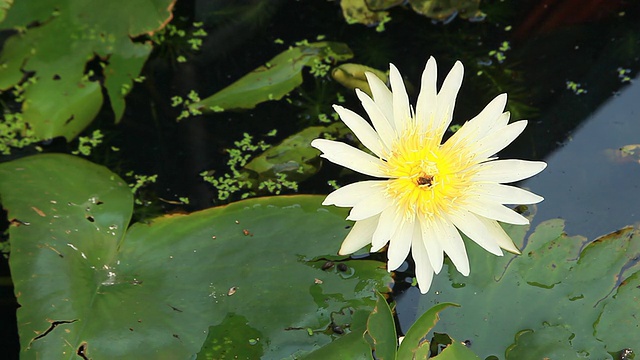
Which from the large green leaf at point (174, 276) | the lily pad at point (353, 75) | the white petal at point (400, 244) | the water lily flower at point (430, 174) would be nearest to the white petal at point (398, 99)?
the water lily flower at point (430, 174)

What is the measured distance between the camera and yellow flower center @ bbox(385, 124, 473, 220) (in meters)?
1.33

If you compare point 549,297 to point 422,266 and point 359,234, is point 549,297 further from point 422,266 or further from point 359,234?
point 359,234

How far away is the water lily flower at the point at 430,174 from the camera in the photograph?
1.30 m

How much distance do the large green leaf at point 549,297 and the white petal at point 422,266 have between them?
11.7 inches

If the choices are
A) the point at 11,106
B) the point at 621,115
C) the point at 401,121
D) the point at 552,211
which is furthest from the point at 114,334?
the point at 621,115

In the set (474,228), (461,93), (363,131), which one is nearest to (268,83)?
(461,93)

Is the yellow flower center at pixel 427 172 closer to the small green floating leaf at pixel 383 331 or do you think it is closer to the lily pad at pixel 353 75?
the small green floating leaf at pixel 383 331

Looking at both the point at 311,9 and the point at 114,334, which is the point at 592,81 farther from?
the point at 114,334

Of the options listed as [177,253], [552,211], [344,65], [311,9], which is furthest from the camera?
[311,9]

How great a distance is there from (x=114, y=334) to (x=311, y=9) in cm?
138

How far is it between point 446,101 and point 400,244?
346 millimetres

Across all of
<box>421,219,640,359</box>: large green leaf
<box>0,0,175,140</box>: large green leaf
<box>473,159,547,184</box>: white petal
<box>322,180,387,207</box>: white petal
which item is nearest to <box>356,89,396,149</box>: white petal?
<box>322,180,387,207</box>: white petal

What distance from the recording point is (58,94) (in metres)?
1.94

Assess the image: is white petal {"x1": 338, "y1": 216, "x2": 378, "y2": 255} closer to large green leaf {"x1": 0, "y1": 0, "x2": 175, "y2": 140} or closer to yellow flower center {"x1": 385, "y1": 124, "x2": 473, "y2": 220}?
yellow flower center {"x1": 385, "y1": 124, "x2": 473, "y2": 220}
